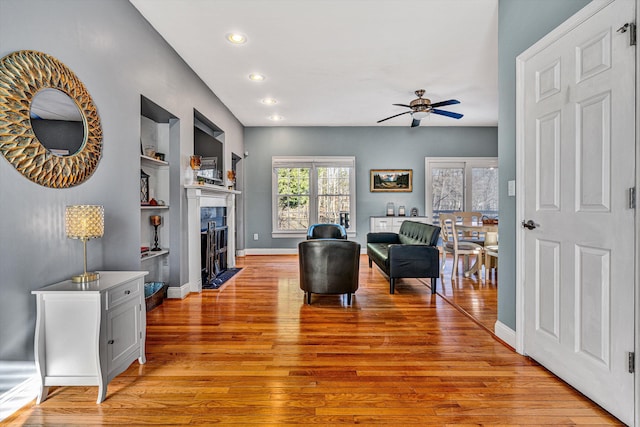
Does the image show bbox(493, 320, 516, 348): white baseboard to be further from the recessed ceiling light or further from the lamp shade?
the recessed ceiling light

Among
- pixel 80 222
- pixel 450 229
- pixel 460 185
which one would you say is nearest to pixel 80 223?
pixel 80 222

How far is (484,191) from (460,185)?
561 mm

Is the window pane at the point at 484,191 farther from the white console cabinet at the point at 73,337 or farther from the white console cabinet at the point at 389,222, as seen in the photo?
the white console cabinet at the point at 73,337

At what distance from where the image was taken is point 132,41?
2.92m

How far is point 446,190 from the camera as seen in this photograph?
753cm

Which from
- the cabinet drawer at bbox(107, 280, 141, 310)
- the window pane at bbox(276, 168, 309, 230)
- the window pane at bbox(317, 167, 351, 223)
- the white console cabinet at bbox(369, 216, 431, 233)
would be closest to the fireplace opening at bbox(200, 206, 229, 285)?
the window pane at bbox(276, 168, 309, 230)

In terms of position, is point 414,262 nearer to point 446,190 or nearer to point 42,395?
point 42,395

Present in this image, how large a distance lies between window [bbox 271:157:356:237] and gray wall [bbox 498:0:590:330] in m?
4.86

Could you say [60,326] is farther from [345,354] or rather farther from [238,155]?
[238,155]

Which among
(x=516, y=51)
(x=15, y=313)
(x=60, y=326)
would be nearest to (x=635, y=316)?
(x=516, y=51)

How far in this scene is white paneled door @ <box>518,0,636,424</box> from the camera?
62.9 inches

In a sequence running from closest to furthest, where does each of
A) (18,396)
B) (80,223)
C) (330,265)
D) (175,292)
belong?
1. (18,396)
2. (80,223)
3. (330,265)
4. (175,292)

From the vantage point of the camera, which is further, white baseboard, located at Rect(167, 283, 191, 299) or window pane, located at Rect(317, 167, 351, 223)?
window pane, located at Rect(317, 167, 351, 223)

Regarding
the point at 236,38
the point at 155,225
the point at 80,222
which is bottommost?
the point at 155,225
